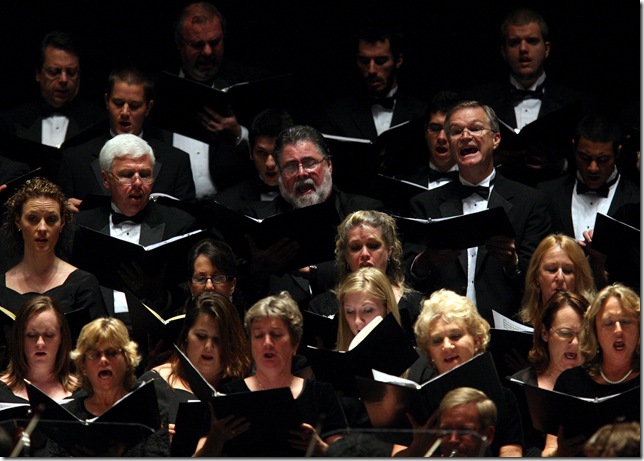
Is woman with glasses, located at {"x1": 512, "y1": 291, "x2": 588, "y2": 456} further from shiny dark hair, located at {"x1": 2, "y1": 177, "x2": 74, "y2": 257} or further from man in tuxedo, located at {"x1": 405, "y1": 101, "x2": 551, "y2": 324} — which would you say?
shiny dark hair, located at {"x1": 2, "y1": 177, "x2": 74, "y2": 257}

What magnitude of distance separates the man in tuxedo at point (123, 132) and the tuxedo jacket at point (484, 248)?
113cm

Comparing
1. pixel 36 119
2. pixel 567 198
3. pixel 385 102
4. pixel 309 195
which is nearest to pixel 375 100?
pixel 385 102

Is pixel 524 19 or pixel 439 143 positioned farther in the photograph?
pixel 524 19

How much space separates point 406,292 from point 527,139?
3.55 feet

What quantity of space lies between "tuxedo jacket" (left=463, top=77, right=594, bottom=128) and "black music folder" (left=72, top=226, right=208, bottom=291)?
1773 millimetres

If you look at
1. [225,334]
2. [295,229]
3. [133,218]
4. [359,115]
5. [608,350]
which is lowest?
[608,350]

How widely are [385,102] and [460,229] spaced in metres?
1.59

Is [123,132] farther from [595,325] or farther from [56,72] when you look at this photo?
[595,325]

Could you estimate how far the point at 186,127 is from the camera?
5945 millimetres

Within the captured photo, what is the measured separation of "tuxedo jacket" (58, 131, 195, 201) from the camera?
6027mm

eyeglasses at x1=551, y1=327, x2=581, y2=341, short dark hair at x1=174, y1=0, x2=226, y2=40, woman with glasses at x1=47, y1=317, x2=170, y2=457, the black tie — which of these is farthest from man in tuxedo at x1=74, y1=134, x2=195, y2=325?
eyeglasses at x1=551, y1=327, x2=581, y2=341

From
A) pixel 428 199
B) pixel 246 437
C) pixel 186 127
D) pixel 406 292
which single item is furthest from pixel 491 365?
pixel 186 127

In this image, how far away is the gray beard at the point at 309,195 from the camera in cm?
557

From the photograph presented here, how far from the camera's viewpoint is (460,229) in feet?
16.3
